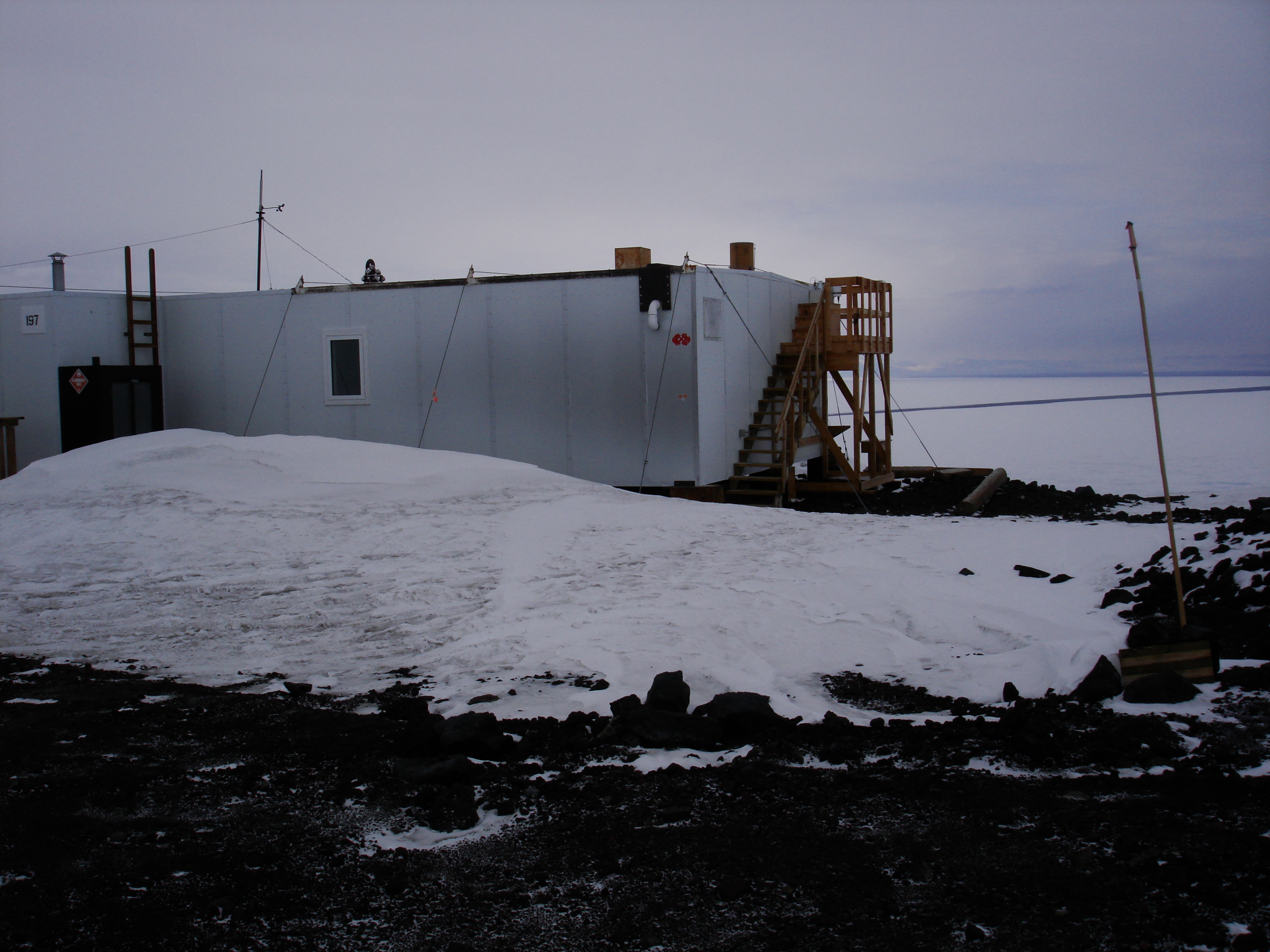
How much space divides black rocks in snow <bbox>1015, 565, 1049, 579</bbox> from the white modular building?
20.7ft

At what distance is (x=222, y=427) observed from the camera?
17109mm

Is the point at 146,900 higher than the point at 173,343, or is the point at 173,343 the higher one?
the point at 173,343

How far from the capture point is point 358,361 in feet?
52.9

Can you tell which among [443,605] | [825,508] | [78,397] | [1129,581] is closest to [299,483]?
[443,605]

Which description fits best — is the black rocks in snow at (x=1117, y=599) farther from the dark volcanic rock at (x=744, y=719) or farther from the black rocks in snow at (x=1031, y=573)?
the dark volcanic rock at (x=744, y=719)

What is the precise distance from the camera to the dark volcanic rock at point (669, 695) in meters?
5.41

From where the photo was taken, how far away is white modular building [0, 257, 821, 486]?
1449 centimetres

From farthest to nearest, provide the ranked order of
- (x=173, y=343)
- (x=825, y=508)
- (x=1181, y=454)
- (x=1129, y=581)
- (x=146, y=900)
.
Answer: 1. (x=1181, y=454)
2. (x=173, y=343)
3. (x=825, y=508)
4. (x=1129, y=581)
5. (x=146, y=900)

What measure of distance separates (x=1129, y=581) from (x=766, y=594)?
107 inches

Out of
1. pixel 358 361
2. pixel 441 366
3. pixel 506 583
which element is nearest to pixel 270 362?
pixel 358 361

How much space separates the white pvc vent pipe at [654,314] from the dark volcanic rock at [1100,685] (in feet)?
30.4

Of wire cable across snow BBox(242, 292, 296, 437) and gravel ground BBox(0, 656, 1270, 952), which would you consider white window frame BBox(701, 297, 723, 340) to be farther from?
gravel ground BBox(0, 656, 1270, 952)

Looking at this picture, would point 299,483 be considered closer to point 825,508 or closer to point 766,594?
point 766,594

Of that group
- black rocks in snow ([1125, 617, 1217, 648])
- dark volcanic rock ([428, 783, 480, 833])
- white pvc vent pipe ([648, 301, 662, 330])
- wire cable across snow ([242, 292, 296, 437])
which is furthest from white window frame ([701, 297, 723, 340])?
dark volcanic rock ([428, 783, 480, 833])
